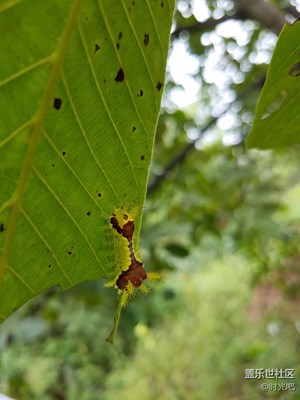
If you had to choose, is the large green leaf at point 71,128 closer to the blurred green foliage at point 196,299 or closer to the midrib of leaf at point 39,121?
the midrib of leaf at point 39,121

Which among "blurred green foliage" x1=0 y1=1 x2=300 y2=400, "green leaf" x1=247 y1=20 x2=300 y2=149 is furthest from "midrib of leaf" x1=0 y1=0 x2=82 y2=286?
"blurred green foliage" x1=0 y1=1 x2=300 y2=400

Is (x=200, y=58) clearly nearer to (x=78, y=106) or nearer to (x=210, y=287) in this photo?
(x=78, y=106)

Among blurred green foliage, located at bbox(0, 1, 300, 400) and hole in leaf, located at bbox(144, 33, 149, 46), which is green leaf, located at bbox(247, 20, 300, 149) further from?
blurred green foliage, located at bbox(0, 1, 300, 400)

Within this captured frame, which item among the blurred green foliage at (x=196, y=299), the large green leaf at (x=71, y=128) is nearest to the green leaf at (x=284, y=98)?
the large green leaf at (x=71, y=128)

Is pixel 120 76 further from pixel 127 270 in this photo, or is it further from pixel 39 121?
pixel 127 270

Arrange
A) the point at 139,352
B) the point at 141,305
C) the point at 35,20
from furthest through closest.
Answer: the point at 139,352 < the point at 141,305 < the point at 35,20

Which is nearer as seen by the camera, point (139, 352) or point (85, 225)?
point (85, 225)

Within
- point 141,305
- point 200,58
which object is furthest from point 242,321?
point 141,305
